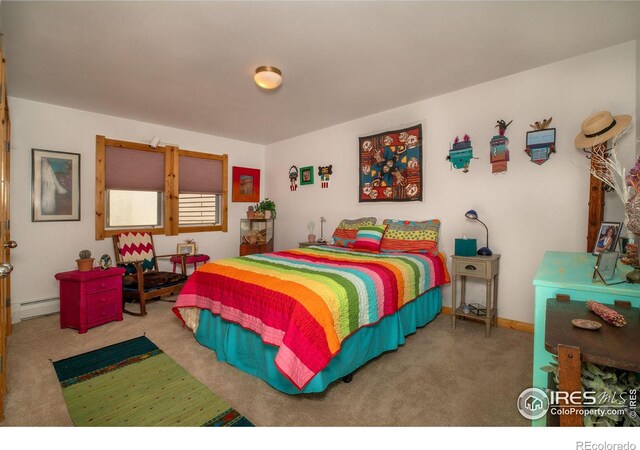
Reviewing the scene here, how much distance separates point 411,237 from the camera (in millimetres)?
3381

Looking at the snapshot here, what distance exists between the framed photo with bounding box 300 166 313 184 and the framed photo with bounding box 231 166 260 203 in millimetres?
1046

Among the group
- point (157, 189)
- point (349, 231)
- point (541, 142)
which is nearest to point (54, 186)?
point (157, 189)

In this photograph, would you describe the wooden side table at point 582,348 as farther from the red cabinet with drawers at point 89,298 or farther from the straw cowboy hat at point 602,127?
the red cabinet with drawers at point 89,298

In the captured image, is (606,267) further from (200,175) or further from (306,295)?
(200,175)

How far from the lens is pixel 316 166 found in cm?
486

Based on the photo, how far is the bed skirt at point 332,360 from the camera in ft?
6.32

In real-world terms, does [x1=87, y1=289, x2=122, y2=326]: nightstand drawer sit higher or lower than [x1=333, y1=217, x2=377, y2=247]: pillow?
lower

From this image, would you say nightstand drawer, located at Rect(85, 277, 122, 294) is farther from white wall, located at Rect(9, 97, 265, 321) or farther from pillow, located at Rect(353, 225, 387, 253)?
pillow, located at Rect(353, 225, 387, 253)

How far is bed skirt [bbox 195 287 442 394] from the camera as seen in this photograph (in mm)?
1926

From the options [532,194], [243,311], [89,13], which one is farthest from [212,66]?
[532,194]

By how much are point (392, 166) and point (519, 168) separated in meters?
1.40

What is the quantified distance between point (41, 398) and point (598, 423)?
9.39ft

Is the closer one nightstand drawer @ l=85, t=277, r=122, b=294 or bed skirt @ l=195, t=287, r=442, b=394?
bed skirt @ l=195, t=287, r=442, b=394

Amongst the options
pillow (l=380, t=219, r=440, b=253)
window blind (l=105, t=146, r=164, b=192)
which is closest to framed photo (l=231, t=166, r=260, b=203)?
window blind (l=105, t=146, r=164, b=192)
